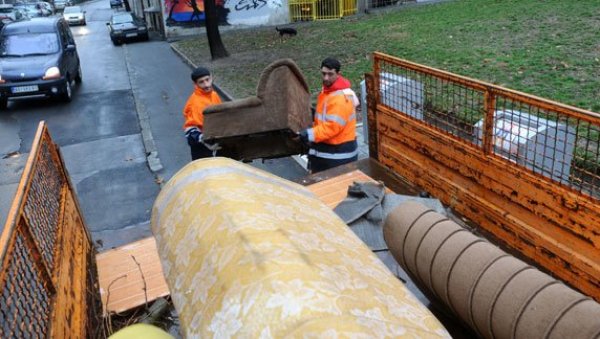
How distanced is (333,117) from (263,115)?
0.72 meters

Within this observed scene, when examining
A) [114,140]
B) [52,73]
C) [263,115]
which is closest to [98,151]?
[114,140]

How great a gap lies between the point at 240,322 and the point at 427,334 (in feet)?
2.19

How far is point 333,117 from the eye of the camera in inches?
207

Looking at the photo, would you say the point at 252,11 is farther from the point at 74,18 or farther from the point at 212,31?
the point at 74,18

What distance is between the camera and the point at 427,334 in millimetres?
1900

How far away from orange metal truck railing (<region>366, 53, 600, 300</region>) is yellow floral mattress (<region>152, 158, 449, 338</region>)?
5.22 ft

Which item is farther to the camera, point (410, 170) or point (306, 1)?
point (306, 1)

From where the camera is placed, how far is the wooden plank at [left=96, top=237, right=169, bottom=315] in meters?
4.00

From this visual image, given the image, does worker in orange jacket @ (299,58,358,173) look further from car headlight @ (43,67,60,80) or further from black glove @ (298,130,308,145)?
car headlight @ (43,67,60,80)

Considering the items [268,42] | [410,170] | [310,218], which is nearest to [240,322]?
[310,218]

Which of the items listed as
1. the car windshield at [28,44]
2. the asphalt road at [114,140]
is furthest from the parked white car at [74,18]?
the car windshield at [28,44]

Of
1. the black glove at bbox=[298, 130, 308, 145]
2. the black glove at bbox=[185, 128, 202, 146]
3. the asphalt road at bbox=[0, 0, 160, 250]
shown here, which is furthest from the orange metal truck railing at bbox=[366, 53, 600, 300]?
the asphalt road at bbox=[0, 0, 160, 250]

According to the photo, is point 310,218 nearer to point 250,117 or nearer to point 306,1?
point 250,117

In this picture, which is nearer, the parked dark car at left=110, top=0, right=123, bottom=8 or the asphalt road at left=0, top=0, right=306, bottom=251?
the asphalt road at left=0, top=0, right=306, bottom=251
